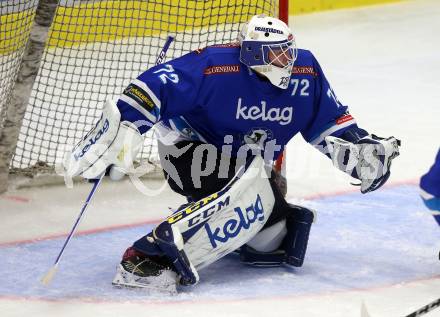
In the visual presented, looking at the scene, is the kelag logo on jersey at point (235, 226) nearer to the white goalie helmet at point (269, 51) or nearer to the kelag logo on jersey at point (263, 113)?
the kelag logo on jersey at point (263, 113)

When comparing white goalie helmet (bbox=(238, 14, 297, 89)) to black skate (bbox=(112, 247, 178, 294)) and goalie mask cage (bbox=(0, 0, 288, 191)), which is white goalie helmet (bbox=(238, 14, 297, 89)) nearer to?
black skate (bbox=(112, 247, 178, 294))

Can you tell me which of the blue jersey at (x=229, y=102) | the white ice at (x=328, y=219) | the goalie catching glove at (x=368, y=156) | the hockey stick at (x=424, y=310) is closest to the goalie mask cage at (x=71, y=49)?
the white ice at (x=328, y=219)

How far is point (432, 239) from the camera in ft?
14.0

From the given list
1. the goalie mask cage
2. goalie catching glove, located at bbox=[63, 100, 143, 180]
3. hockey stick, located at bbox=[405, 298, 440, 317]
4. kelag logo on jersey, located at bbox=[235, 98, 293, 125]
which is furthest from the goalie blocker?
the goalie mask cage

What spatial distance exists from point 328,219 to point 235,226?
86cm

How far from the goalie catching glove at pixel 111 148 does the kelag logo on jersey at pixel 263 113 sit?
363mm

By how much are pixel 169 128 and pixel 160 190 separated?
3.06ft

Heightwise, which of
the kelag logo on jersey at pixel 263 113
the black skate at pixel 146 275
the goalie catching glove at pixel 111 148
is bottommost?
the black skate at pixel 146 275

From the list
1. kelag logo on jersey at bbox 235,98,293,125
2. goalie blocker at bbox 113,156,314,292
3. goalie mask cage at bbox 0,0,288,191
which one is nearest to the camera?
goalie blocker at bbox 113,156,314,292

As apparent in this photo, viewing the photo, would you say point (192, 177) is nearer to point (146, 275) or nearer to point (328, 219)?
point (146, 275)

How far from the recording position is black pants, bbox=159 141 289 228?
3.92 meters

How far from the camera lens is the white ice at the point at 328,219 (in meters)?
3.61

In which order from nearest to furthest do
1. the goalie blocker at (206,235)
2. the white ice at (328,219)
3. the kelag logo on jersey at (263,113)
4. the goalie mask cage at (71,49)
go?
1. the white ice at (328,219)
2. the goalie blocker at (206,235)
3. the kelag logo on jersey at (263,113)
4. the goalie mask cage at (71,49)

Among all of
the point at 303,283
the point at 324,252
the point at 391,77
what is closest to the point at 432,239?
the point at 324,252
